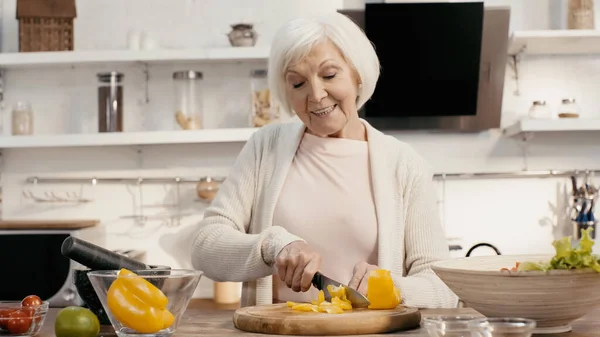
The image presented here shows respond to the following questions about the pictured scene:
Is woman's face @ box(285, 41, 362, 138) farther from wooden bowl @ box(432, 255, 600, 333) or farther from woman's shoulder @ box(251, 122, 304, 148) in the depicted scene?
wooden bowl @ box(432, 255, 600, 333)

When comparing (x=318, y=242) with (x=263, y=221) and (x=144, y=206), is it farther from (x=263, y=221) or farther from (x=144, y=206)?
(x=144, y=206)

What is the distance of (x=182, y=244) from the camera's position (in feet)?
12.2

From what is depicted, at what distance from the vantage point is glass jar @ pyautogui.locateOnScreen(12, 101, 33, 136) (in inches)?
142

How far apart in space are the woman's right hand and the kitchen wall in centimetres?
214

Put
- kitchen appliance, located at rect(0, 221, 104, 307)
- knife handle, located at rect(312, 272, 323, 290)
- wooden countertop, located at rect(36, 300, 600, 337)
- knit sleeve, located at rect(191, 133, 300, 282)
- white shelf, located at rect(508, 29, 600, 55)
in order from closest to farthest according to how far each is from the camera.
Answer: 1. wooden countertop, located at rect(36, 300, 600, 337)
2. knife handle, located at rect(312, 272, 323, 290)
3. knit sleeve, located at rect(191, 133, 300, 282)
4. kitchen appliance, located at rect(0, 221, 104, 307)
5. white shelf, located at rect(508, 29, 600, 55)

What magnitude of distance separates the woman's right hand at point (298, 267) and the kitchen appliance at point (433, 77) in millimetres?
2021

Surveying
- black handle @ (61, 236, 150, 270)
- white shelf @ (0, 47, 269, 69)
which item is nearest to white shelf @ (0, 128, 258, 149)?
white shelf @ (0, 47, 269, 69)

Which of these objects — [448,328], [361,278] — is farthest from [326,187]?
[448,328]

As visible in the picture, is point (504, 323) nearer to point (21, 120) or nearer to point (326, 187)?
point (326, 187)

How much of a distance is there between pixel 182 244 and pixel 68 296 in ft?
2.13

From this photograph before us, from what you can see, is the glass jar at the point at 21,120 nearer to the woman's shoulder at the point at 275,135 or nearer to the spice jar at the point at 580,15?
the woman's shoulder at the point at 275,135

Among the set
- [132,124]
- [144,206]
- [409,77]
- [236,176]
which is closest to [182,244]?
[144,206]

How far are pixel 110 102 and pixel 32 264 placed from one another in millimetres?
753

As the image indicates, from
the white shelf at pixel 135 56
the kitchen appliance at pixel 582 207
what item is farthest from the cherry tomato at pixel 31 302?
the kitchen appliance at pixel 582 207
